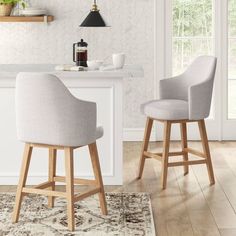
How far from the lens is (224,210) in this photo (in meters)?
4.63

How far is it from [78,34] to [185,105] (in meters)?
2.19

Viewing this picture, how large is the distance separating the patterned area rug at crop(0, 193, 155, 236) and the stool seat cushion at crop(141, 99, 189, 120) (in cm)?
60

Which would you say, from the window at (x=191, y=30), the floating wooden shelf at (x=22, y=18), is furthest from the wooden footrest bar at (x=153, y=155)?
the floating wooden shelf at (x=22, y=18)

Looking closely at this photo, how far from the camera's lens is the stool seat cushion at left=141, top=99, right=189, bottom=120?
5.16 metres

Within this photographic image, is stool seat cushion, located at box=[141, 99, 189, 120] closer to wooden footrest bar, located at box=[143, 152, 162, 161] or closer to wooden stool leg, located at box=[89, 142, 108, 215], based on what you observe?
wooden footrest bar, located at box=[143, 152, 162, 161]

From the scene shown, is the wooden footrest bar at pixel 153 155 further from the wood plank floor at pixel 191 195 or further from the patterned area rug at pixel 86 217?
the patterned area rug at pixel 86 217

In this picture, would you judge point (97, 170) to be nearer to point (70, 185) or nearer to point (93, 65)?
point (70, 185)

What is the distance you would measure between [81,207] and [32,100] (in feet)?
2.90

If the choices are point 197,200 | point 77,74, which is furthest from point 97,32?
point 197,200

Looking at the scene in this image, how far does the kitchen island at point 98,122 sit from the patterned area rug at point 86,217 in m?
0.31

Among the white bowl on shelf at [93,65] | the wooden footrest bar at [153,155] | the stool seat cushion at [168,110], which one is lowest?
the wooden footrest bar at [153,155]

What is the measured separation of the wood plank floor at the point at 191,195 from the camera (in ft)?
14.0

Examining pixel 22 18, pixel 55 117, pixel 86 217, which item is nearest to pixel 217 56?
pixel 22 18

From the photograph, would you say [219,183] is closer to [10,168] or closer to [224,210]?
[224,210]
